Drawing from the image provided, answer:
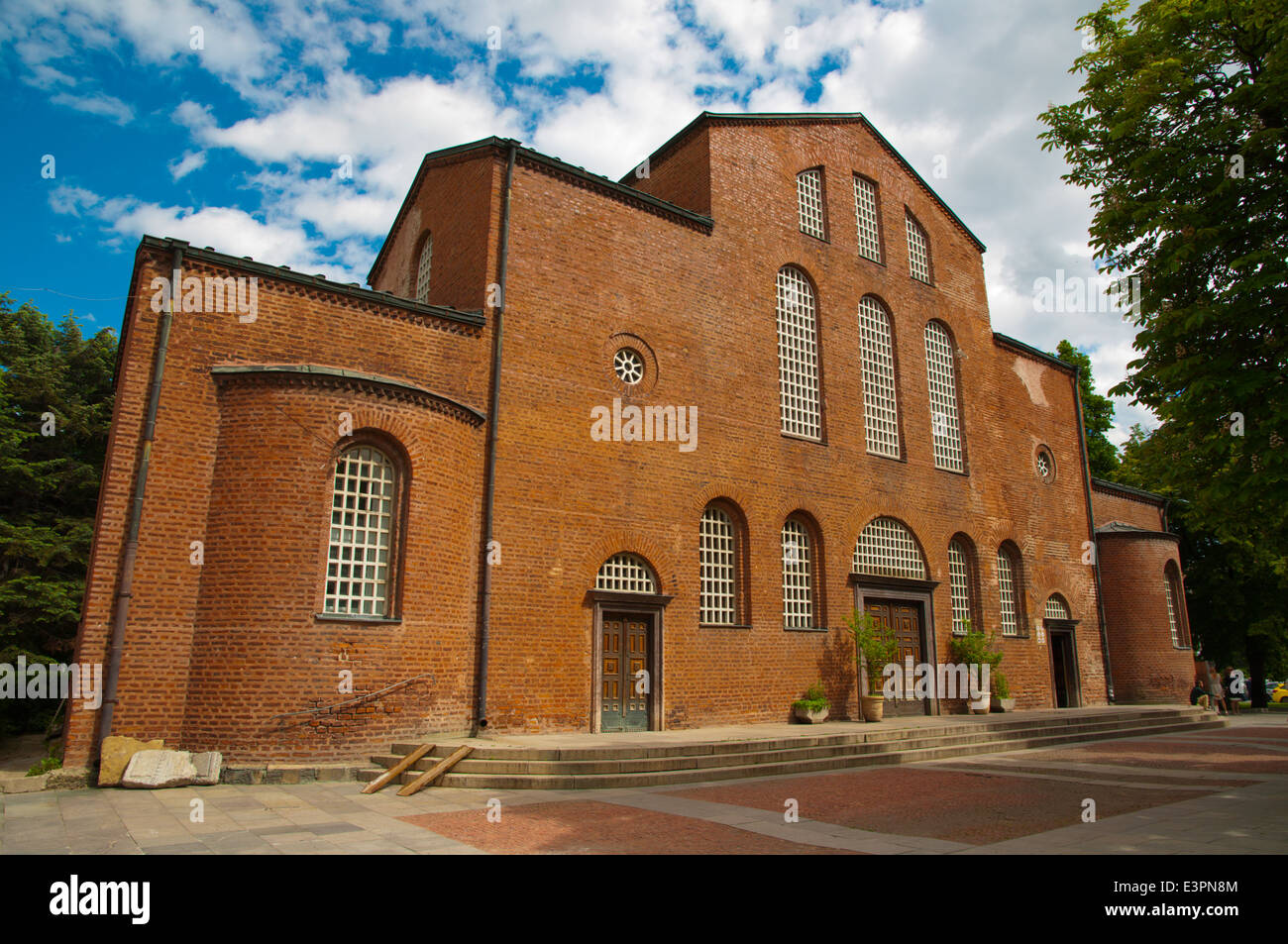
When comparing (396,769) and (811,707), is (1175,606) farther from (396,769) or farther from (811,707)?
(396,769)

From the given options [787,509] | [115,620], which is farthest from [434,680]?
[787,509]

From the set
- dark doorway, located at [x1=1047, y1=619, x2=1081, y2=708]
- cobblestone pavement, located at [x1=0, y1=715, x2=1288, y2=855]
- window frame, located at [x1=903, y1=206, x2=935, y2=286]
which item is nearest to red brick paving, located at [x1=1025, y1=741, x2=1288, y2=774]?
cobblestone pavement, located at [x1=0, y1=715, x2=1288, y2=855]

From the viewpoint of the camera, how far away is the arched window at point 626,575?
52.7ft

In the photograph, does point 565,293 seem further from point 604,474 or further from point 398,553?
point 398,553

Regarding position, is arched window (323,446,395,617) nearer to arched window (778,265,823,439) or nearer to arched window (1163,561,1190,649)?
arched window (778,265,823,439)

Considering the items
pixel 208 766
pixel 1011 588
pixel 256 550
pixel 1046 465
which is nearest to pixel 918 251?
pixel 1046 465

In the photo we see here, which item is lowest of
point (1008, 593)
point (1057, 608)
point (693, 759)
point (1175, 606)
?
point (693, 759)

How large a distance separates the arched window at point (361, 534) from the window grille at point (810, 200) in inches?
540

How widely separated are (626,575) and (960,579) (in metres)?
11.7

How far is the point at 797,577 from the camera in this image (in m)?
19.3

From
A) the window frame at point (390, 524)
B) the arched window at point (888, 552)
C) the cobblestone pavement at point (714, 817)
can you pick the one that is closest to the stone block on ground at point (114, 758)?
the cobblestone pavement at point (714, 817)

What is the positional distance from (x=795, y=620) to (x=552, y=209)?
10.8 meters

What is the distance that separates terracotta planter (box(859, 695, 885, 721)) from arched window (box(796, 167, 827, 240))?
12.1 m
